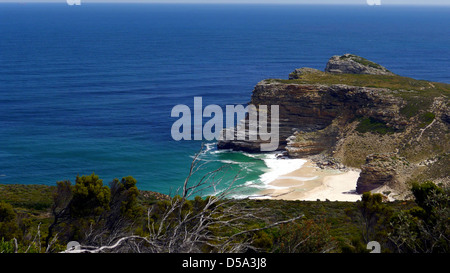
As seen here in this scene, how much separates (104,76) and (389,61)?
74997 mm

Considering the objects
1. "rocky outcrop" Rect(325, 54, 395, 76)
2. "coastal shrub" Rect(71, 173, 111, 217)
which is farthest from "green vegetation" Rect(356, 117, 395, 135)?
"coastal shrub" Rect(71, 173, 111, 217)

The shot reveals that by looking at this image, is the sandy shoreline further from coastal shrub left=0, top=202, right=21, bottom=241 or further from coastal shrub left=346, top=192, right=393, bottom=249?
coastal shrub left=0, top=202, right=21, bottom=241

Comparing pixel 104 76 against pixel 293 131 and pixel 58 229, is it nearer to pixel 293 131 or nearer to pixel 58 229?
pixel 293 131

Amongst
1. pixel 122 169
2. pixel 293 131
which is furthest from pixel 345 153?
pixel 122 169

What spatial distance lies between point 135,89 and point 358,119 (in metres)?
49.1

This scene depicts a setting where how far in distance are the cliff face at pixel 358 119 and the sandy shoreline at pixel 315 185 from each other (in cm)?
296

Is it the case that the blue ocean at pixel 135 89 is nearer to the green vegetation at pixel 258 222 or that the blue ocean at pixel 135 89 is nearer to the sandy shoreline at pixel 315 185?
the sandy shoreline at pixel 315 185

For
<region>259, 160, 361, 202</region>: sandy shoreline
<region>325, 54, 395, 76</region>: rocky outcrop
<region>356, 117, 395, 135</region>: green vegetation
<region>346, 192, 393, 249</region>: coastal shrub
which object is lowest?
<region>259, 160, 361, 202</region>: sandy shoreline

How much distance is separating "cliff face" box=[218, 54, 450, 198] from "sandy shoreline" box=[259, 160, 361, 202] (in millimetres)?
2955

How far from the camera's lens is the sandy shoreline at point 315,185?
4725 cm

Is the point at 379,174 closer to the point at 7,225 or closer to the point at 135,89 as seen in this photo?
the point at 7,225

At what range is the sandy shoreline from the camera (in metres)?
47.2

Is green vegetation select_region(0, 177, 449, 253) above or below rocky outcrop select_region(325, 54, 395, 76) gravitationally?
below

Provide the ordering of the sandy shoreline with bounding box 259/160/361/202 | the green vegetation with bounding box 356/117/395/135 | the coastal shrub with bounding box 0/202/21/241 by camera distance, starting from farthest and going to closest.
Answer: the green vegetation with bounding box 356/117/395/135 < the sandy shoreline with bounding box 259/160/361/202 < the coastal shrub with bounding box 0/202/21/241
